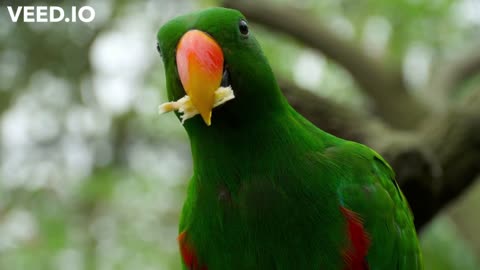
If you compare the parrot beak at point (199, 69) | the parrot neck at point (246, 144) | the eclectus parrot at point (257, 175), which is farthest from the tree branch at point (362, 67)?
the parrot beak at point (199, 69)

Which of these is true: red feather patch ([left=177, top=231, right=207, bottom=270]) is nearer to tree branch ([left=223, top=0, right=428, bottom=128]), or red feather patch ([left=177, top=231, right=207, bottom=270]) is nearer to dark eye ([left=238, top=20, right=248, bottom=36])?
dark eye ([left=238, top=20, right=248, bottom=36])

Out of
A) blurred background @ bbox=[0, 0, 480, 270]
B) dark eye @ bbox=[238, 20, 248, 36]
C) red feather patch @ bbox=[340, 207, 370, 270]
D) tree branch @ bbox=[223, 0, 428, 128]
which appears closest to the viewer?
dark eye @ bbox=[238, 20, 248, 36]

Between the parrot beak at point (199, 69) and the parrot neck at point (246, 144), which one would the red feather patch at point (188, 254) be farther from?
the parrot beak at point (199, 69)

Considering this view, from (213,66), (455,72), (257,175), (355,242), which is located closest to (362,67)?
(455,72)

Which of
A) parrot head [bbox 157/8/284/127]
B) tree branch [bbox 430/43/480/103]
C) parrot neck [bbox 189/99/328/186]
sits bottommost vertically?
tree branch [bbox 430/43/480/103]

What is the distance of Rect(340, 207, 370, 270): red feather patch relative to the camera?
58.2 inches

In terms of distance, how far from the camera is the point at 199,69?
3.80ft

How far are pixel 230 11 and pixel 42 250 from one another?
12.6 feet

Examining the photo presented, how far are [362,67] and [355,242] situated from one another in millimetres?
2445

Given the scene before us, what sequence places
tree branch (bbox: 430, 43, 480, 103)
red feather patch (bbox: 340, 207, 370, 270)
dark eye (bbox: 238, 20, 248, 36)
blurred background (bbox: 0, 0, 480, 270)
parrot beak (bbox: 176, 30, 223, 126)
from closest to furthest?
parrot beak (bbox: 176, 30, 223, 126) < dark eye (bbox: 238, 20, 248, 36) < red feather patch (bbox: 340, 207, 370, 270) < tree branch (bbox: 430, 43, 480, 103) < blurred background (bbox: 0, 0, 480, 270)

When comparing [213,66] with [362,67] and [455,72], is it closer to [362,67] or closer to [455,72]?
[362,67]

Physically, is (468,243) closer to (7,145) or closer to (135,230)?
(135,230)

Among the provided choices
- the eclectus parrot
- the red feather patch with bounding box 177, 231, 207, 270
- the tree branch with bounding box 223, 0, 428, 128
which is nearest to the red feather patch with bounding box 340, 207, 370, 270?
the eclectus parrot

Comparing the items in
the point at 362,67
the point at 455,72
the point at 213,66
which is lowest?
the point at 455,72
